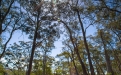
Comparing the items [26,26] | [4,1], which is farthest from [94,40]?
[4,1]

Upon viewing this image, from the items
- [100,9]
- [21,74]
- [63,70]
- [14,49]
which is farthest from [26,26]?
[63,70]

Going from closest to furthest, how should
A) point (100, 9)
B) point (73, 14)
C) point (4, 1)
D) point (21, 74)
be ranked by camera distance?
point (100, 9)
point (4, 1)
point (73, 14)
point (21, 74)

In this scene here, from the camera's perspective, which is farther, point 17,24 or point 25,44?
point 25,44

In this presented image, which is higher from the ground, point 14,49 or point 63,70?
point 14,49

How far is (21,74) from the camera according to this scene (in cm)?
3888

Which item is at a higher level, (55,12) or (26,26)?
(55,12)

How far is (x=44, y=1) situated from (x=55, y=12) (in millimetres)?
2260

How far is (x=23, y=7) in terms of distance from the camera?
1568 centimetres

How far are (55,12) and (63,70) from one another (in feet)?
104

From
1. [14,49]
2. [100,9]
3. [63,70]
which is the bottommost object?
[63,70]

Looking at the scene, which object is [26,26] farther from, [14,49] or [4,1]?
[14,49]

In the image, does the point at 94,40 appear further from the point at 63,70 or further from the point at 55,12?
the point at 63,70

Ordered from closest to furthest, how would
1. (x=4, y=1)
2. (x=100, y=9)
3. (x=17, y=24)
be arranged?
(x=100, y=9)
(x=4, y=1)
(x=17, y=24)

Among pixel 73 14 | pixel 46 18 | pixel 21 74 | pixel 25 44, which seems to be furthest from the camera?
pixel 21 74
